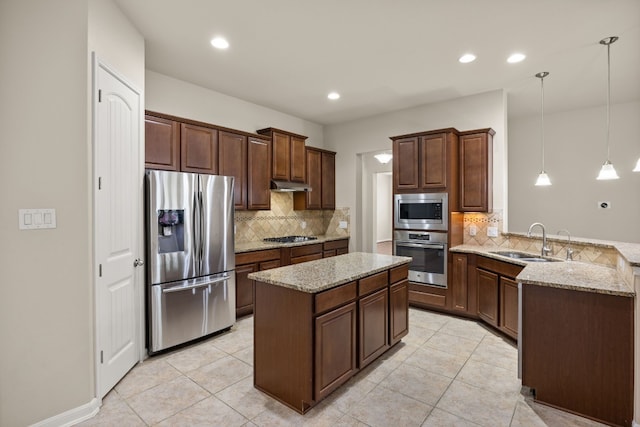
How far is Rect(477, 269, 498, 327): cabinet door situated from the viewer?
11.7 ft

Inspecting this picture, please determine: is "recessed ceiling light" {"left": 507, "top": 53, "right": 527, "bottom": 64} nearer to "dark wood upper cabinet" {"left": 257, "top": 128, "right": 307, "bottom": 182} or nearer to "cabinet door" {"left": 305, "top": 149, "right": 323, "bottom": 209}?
"dark wood upper cabinet" {"left": 257, "top": 128, "right": 307, "bottom": 182}

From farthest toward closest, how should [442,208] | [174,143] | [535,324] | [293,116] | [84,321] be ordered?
[293,116], [442,208], [174,143], [535,324], [84,321]

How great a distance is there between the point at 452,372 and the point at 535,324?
2.63 feet

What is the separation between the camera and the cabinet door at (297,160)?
16.5ft

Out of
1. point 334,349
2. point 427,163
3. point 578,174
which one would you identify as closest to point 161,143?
point 334,349

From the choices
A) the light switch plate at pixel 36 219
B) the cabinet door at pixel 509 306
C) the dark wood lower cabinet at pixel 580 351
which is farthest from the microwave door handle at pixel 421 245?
the light switch plate at pixel 36 219

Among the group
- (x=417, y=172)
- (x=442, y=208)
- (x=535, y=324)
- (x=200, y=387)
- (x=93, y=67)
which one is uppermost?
(x=93, y=67)

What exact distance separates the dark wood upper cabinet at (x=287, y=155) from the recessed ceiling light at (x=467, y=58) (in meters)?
2.54

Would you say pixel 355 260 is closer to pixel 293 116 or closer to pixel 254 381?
pixel 254 381

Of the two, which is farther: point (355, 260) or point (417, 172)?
point (417, 172)

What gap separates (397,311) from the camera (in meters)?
3.08

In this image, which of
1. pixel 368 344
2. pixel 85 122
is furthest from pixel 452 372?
pixel 85 122

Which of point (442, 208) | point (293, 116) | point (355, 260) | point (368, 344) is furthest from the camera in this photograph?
point (293, 116)

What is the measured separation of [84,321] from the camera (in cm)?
215
